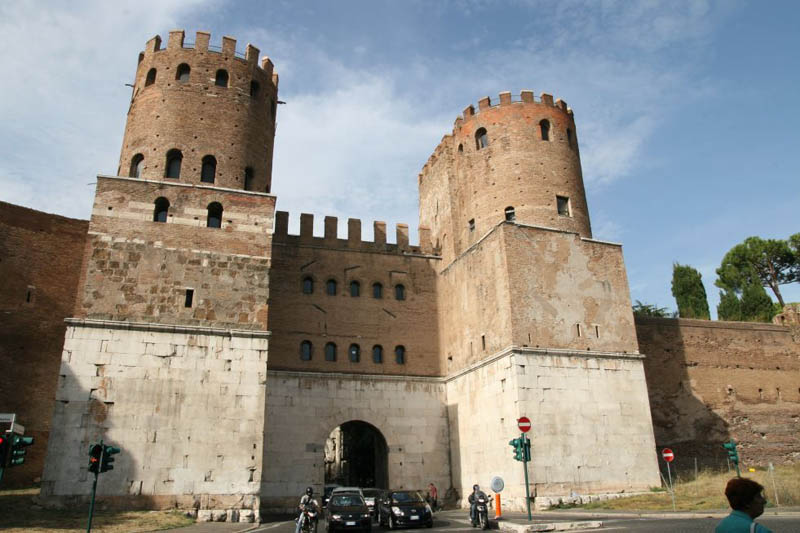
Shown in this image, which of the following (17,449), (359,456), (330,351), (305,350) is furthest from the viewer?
(359,456)

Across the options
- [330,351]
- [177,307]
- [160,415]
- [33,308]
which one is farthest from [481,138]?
[33,308]

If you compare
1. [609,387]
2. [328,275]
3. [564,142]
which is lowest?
[609,387]

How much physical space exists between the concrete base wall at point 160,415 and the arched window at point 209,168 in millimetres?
5027

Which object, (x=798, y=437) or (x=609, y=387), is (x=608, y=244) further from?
(x=798, y=437)

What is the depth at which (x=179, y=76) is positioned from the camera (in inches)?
782

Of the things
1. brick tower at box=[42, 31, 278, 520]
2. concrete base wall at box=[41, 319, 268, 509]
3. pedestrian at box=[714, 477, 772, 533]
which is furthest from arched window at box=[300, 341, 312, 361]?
pedestrian at box=[714, 477, 772, 533]

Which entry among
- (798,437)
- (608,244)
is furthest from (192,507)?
(798,437)

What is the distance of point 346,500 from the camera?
44.4ft

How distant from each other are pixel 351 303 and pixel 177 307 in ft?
24.3

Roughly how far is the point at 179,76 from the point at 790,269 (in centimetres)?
4149

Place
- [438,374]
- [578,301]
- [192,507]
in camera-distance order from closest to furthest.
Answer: [192,507]
[578,301]
[438,374]

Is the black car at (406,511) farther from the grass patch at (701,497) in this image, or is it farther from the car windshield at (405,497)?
the grass patch at (701,497)

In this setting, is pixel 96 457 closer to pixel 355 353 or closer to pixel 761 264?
pixel 355 353

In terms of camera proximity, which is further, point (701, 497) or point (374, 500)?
point (374, 500)
